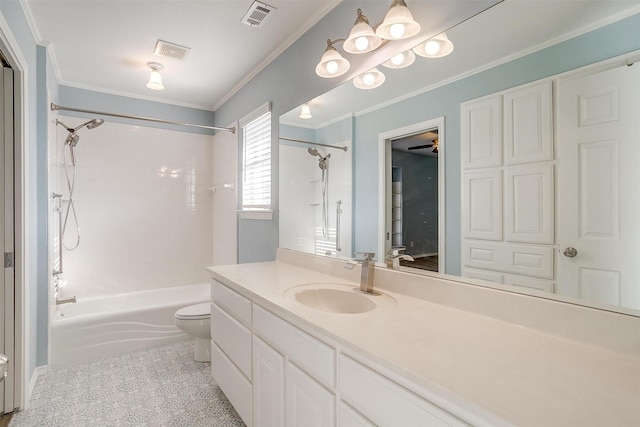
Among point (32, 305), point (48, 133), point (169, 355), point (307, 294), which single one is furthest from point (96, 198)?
point (307, 294)

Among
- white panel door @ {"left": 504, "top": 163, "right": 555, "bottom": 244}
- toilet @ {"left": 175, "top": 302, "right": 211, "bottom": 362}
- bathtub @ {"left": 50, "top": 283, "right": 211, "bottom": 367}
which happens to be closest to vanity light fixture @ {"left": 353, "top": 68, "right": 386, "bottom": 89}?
white panel door @ {"left": 504, "top": 163, "right": 555, "bottom": 244}

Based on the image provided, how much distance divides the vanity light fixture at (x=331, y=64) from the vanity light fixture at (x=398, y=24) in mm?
322

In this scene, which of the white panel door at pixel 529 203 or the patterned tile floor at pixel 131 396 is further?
the patterned tile floor at pixel 131 396

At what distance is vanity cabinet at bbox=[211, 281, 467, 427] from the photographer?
839mm

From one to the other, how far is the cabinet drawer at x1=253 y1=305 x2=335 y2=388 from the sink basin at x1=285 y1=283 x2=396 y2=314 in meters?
0.15

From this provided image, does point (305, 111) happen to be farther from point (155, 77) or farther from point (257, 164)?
point (155, 77)

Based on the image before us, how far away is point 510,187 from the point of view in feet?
3.78

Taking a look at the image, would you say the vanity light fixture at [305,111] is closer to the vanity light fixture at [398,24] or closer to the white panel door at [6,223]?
the vanity light fixture at [398,24]

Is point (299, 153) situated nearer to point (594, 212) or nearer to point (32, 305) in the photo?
point (594, 212)

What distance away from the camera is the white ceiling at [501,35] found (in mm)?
971

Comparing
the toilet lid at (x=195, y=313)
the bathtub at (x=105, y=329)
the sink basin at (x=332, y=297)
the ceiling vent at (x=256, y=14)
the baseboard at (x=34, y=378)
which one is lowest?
the baseboard at (x=34, y=378)

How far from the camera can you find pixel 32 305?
2201 mm

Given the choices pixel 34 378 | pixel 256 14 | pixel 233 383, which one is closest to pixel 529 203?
pixel 233 383

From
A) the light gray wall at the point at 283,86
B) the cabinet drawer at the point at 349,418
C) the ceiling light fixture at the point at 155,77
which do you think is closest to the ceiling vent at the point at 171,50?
the ceiling light fixture at the point at 155,77
